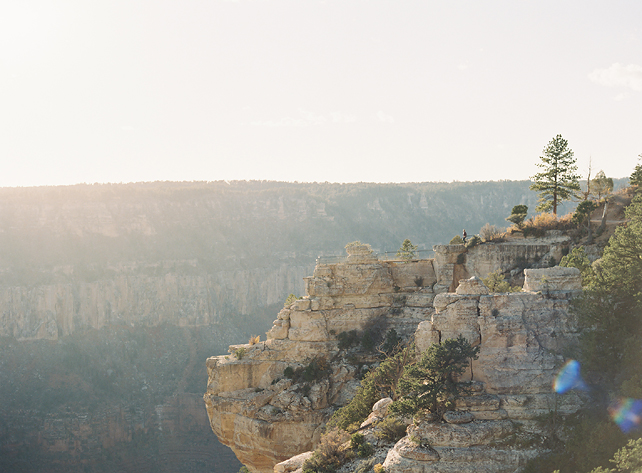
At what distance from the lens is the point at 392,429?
25953mm

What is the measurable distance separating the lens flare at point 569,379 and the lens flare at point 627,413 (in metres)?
2.13

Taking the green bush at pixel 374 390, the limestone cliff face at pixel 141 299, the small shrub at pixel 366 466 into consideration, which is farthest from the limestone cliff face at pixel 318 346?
Answer: the limestone cliff face at pixel 141 299

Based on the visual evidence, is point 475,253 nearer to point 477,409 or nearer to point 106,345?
point 477,409

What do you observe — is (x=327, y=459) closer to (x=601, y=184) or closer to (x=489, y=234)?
(x=489, y=234)

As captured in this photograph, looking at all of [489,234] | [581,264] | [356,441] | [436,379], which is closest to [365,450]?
[356,441]

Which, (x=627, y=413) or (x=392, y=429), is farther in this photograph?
(x=392, y=429)

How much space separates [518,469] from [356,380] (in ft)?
53.4

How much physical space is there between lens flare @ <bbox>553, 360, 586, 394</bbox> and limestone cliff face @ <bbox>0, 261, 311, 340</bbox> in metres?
72.9

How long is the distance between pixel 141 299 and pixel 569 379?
249ft

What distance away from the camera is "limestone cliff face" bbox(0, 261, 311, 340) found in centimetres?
8219

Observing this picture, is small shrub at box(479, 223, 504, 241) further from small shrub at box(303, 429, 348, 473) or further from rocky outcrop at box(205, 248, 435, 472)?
small shrub at box(303, 429, 348, 473)

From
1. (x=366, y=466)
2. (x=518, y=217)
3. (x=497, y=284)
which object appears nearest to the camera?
(x=366, y=466)

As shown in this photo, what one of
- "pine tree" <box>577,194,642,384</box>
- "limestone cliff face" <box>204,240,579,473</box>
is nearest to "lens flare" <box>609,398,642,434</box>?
"pine tree" <box>577,194,642,384</box>

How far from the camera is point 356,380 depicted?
124 ft
